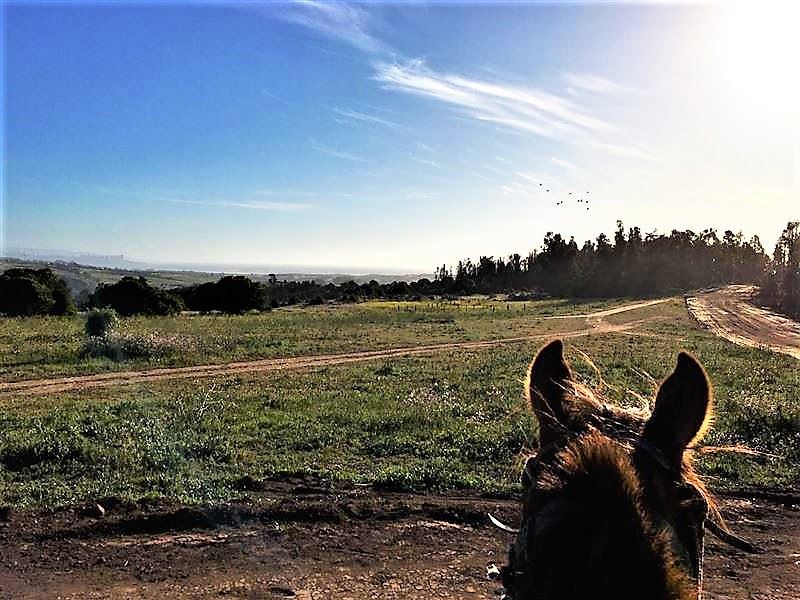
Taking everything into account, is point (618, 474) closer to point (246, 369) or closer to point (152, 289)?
point (246, 369)

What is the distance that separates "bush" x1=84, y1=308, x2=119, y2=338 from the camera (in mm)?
21214

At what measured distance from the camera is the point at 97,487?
709 centimetres

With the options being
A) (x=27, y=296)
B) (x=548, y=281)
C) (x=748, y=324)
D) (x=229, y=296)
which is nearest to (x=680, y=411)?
(x=748, y=324)

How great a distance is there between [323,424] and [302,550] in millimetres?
5320

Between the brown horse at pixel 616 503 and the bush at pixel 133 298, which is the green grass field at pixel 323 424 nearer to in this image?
the brown horse at pixel 616 503

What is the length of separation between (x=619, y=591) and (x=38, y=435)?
1029cm

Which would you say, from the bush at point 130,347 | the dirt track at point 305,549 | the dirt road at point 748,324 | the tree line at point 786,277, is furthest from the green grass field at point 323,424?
the tree line at point 786,277

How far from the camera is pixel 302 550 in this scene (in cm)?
534

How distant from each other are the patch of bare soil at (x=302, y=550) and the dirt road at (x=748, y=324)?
1876 centimetres

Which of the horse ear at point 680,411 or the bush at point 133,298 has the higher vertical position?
the horse ear at point 680,411

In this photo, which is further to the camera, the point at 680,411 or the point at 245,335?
the point at 245,335

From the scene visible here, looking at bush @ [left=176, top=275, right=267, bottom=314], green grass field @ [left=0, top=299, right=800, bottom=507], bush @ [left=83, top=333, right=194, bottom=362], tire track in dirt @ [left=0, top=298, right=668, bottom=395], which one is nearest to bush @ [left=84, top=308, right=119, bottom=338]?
bush @ [left=83, top=333, right=194, bottom=362]

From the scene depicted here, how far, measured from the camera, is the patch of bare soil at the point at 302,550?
4.72 metres

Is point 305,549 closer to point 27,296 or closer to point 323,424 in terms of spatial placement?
point 323,424
